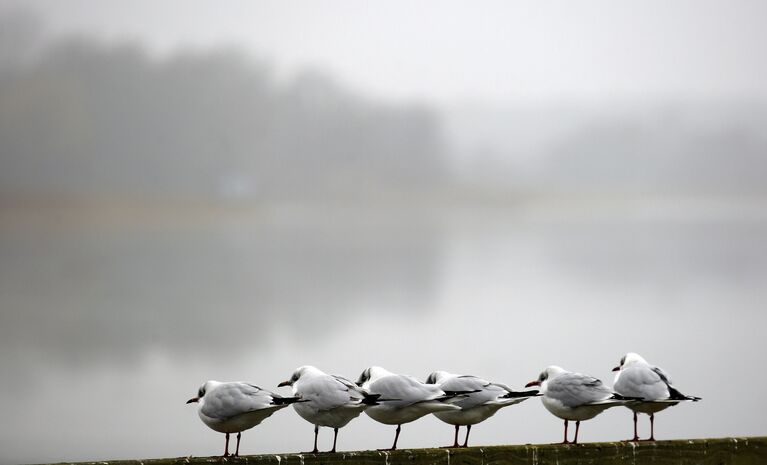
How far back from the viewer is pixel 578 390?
20.4ft

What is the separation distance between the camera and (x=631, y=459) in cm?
593

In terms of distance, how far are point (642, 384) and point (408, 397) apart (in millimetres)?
1438

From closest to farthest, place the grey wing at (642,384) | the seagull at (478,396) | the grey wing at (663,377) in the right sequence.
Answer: the seagull at (478,396), the grey wing at (642,384), the grey wing at (663,377)

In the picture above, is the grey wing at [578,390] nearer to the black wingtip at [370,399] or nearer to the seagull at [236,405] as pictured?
the black wingtip at [370,399]

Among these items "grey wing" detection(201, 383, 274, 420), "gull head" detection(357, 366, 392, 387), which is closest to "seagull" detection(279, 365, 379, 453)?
"grey wing" detection(201, 383, 274, 420)

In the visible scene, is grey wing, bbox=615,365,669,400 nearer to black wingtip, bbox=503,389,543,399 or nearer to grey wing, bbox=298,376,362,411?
black wingtip, bbox=503,389,543,399

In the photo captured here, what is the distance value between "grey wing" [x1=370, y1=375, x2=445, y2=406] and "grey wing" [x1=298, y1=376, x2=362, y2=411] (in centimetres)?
20

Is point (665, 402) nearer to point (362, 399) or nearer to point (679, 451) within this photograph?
point (679, 451)

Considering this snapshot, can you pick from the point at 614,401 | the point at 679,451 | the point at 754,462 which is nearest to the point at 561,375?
the point at 614,401

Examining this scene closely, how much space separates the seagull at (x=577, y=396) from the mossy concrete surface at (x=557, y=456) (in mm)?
259

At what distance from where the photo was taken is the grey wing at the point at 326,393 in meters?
5.78

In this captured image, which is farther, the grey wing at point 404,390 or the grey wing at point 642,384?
the grey wing at point 642,384

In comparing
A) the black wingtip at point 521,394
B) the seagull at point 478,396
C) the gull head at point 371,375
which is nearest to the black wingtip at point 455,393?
the seagull at point 478,396

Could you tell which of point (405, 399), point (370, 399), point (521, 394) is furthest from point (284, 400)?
point (521, 394)
